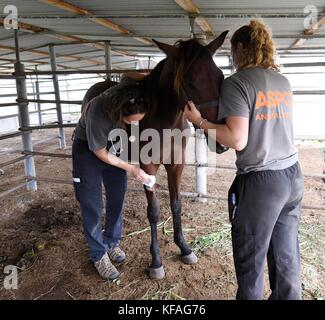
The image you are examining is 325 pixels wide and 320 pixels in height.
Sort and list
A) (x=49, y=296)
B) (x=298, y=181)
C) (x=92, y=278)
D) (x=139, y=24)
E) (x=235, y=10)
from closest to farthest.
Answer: (x=298, y=181) → (x=49, y=296) → (x=92, y=278) → (x=235, y=10) → (x=139, y=24)

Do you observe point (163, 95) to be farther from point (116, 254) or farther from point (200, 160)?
point (200, 160)

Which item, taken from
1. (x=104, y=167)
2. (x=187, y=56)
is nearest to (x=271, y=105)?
(x=187, y=56)

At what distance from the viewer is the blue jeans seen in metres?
2.29

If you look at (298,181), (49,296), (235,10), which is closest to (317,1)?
(235,10)

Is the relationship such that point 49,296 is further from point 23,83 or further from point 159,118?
point 23,83

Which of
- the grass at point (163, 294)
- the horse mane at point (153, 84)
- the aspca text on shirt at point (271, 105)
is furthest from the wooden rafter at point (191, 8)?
the grass at point (163, 294)

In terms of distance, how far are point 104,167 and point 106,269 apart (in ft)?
2.50

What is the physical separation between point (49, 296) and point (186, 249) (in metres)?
1.06

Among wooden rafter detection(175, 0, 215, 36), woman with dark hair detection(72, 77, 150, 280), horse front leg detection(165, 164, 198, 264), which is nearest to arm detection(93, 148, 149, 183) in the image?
woman with dark hair detection(72, 77, 150, 280)

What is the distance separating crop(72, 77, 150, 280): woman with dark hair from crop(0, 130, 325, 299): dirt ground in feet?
0.62

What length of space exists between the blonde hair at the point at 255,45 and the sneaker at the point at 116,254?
181 centimetres

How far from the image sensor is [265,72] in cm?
145

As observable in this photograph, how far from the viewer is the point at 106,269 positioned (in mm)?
2424

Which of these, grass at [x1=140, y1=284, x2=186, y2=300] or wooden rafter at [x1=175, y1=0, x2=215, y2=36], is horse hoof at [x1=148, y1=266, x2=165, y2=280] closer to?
grass at [x1=140, y1=284, x2=186, y2=300]
